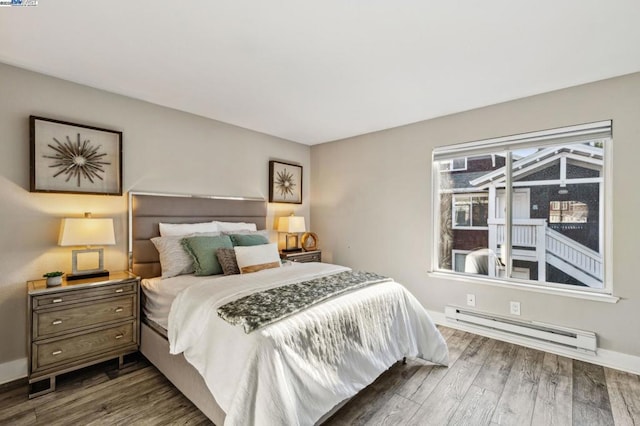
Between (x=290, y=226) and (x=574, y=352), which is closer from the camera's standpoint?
(x=574, y=352)

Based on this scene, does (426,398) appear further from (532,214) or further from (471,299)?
(532,214)

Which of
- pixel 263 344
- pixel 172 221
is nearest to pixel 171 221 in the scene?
pixel 172 221

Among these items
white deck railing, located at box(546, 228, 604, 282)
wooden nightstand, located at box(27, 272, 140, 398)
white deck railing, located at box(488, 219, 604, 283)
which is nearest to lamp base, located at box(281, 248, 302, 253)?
wooden nightstand, located at box(27, 272, 140, 398)

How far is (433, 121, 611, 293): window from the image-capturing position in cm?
272

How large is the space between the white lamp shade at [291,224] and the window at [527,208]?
180cm

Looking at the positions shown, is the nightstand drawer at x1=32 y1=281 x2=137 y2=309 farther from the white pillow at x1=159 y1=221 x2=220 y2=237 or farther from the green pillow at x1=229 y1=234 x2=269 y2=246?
the green pillow at x1=229 y1=234 x2=269 y2=246

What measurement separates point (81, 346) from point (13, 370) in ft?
1.99

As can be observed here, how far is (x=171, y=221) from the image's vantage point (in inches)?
124

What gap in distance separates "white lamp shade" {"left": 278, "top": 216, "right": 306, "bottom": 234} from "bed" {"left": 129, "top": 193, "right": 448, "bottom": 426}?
3.78 ft

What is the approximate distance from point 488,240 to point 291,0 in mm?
3054

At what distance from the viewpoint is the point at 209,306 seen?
194cm

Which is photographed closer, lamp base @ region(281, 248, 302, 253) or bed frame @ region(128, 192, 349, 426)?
bed frame @ region(128, 192, 349, 426)

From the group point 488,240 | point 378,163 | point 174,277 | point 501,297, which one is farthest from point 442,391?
point 378,163

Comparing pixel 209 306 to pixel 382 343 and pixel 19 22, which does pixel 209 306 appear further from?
pixel 19 22
